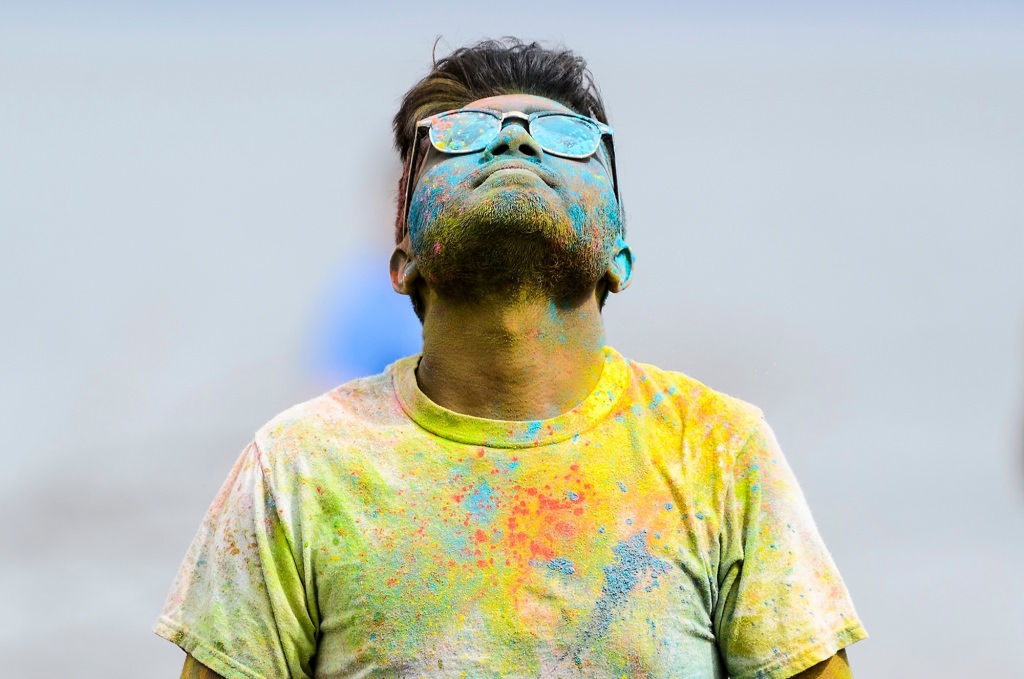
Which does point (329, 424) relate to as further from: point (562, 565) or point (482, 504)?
point (562, 565)

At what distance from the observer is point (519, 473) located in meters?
5.18

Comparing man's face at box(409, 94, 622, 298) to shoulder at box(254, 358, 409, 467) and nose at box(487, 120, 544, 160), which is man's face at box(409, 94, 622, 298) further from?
shoulder at box(254, 358, 409, 467)

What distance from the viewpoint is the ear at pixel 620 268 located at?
576cm

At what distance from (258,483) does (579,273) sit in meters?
1.42

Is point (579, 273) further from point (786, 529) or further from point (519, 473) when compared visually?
point (786, 529)

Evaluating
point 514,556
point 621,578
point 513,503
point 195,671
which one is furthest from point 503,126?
point 195,671

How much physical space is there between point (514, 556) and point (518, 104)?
1.89 m

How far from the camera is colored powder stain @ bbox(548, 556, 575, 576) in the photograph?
4.95 m

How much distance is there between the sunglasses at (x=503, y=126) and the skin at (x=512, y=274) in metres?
0.04

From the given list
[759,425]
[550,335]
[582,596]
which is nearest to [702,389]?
[759,425]

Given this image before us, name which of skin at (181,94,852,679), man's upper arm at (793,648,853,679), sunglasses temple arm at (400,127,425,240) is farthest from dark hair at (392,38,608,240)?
man's upper arm at (793,648,853,679)

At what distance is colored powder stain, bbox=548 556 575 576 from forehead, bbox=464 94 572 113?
1848mm

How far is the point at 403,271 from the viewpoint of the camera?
5.91 m

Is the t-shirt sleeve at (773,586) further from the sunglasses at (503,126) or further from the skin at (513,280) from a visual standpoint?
the sunglasses at (503,126)
